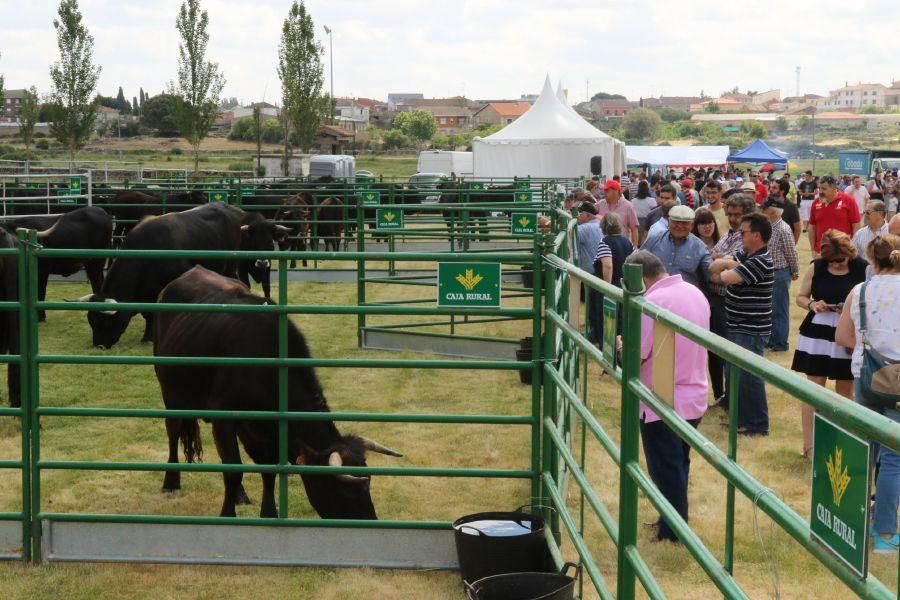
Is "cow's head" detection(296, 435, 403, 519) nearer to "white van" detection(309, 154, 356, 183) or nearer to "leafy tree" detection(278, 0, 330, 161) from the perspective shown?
"white van" detection(309, 154, 356, 183)

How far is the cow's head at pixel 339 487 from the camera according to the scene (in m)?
5.68

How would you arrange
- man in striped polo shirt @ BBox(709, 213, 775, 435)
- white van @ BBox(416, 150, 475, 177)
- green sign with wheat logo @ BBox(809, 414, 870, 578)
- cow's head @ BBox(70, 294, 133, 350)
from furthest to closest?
1. white van @ BBox(416, 150, 475, 177)
2. cow's head @ BBox(70, 294, 133, 350)
3. man in striped polo shirt @ BBox(709, 213, 775, 435)
4. green sign with wheat logo @ BBox(809, 414, 870, 578)

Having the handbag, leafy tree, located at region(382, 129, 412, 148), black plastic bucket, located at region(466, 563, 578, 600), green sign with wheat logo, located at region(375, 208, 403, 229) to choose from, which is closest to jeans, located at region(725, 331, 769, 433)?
the handbag

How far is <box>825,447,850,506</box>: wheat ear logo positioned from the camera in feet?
6.12

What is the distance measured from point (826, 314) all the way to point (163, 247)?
28.8 feet

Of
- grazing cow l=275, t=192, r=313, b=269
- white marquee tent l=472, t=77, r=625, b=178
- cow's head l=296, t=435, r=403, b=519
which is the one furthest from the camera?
white marquee tent l=472, t=77, r=625, b=178

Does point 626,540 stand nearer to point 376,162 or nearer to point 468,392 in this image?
point 468,392

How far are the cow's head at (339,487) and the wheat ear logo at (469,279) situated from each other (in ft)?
3.15

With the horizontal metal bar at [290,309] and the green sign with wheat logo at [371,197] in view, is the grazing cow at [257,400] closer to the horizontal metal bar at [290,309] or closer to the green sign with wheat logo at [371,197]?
the horizontal metal bar at [290,309]

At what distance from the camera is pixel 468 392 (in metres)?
10.3

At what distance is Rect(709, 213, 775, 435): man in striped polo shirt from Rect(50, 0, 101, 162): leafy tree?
4209cm

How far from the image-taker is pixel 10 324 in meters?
9.33

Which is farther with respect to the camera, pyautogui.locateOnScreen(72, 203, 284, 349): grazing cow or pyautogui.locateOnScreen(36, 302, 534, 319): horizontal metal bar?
pyautogui.locateOnScreen(72, 203, 284, 349): grazing cow

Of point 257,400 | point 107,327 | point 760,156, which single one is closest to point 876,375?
point 257,400
